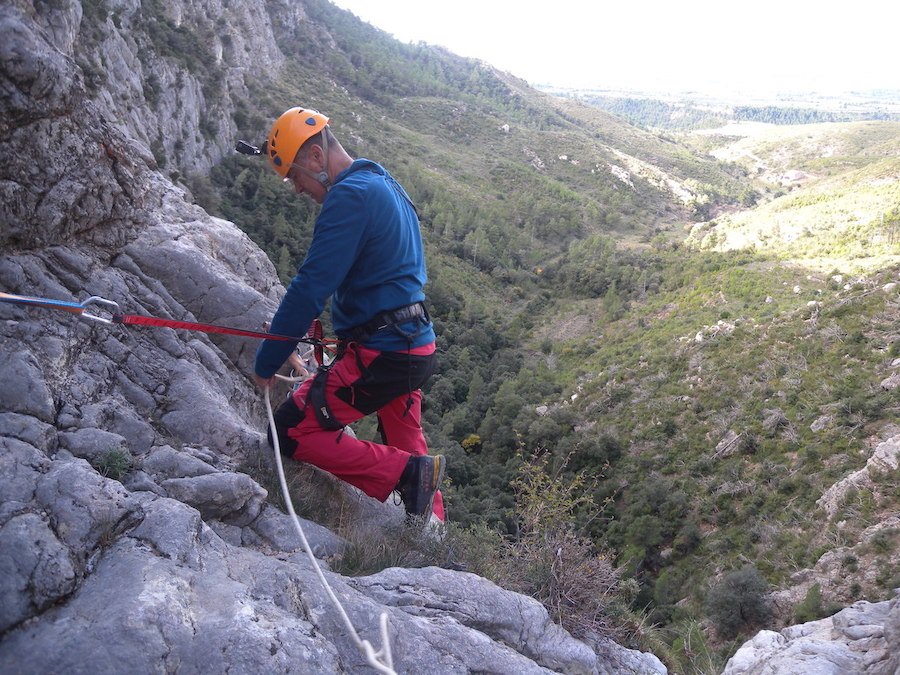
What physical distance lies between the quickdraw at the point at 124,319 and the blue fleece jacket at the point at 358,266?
190 mm

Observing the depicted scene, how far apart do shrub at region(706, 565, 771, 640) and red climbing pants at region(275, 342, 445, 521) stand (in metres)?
9.98

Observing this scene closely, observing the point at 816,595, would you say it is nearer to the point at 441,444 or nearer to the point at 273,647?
the point at 273,647

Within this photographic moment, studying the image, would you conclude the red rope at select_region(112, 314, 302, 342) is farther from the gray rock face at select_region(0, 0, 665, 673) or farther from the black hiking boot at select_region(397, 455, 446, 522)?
the black hiking boot at select_region(397, 455, 446, 522)

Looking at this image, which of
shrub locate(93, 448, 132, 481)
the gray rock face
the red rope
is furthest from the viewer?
the red rope

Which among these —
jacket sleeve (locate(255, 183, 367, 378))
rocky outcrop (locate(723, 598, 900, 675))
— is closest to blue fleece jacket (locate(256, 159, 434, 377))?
jacket sleeve (locate(255, 183, 367, 378))

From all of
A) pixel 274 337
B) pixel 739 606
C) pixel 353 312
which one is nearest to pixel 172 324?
pixel 274 337

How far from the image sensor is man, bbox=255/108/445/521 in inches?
136

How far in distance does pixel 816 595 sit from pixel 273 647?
11481 mm

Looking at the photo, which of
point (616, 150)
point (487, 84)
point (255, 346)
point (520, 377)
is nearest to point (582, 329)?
point (520, 377)

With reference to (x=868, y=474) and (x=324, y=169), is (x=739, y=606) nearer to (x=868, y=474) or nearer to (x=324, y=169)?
(x=868, y=474)

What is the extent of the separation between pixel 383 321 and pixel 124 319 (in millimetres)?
1515

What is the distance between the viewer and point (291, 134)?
3.62m

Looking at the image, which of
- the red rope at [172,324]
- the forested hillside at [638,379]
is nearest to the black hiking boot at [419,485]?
the forested hillside at [638,379]

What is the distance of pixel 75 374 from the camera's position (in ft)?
10.9
